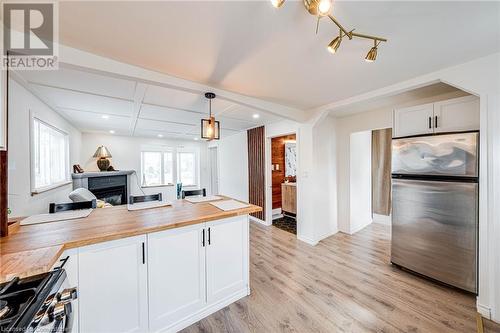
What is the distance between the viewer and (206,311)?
1719 millimetres

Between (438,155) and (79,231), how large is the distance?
3.52 meters

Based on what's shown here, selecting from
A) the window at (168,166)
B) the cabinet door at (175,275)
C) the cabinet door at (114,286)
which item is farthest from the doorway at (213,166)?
the cabinet door at (114,286)

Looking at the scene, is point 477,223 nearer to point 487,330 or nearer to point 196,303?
point 487,330

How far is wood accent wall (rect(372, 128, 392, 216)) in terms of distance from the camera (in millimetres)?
4047

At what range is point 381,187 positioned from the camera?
4.19 meters

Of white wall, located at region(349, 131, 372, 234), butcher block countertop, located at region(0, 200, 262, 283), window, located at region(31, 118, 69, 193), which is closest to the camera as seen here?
butcher block countertop, located at region(0, 200, 262, 283)

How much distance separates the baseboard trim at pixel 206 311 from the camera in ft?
5.09

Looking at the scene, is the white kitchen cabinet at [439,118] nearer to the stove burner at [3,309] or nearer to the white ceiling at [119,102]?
the white ceiling at [119,102]

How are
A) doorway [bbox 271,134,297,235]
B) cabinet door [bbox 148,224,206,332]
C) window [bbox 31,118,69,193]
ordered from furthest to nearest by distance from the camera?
doorway [bbox 271,134,297,235]
window [bbox 31,118,69,193]
cabinet door [bbox 148,224,206,332]

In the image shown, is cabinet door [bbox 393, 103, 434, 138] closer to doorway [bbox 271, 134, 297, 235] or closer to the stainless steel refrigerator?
the stainless steel refrigerator

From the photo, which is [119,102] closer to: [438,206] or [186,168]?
[186,168]

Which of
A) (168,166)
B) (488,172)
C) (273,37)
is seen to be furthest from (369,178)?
(168,166)

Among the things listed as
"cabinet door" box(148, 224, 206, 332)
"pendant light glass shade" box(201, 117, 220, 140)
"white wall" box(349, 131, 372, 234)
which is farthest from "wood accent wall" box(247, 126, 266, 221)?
"cabinet door" box(148, 224, 206, 332)

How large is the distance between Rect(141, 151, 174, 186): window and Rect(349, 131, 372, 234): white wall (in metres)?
5.53
